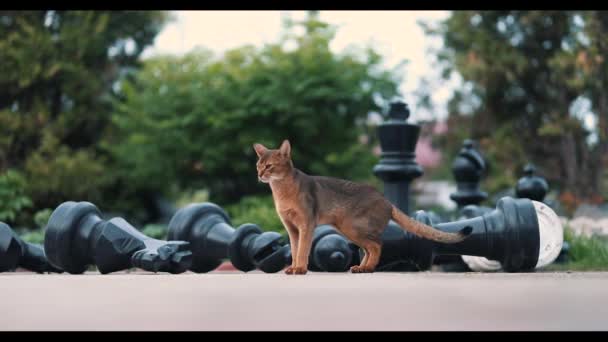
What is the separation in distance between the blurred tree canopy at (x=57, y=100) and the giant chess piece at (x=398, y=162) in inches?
351

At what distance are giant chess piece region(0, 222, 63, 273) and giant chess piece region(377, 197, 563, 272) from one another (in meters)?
2.00

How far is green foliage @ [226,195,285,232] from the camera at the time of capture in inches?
295

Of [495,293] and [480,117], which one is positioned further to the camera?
[480,117]

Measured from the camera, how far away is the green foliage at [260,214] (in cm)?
749

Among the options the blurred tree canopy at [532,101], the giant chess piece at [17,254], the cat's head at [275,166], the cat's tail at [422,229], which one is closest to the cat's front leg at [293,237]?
the cat's head at [275,166]

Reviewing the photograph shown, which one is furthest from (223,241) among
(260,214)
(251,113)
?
(251,113)

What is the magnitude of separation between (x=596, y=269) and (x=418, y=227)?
154cm

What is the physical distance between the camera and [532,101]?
15992 mm

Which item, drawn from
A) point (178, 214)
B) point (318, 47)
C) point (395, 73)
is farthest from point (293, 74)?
point (178, 214)

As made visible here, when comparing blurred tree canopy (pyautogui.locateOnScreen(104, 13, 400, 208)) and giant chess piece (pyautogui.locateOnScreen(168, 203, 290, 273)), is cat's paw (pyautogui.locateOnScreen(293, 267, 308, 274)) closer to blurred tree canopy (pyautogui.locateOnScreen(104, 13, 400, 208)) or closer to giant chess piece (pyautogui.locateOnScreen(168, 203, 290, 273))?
giant chess piece (pyautogui.locateOnScreen(168, 203, 290, 273))

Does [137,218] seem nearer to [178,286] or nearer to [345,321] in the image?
[178,286]

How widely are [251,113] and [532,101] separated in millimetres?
7479

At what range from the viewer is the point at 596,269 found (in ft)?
14.9

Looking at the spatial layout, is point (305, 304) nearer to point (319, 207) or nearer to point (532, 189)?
point (319, 207)
